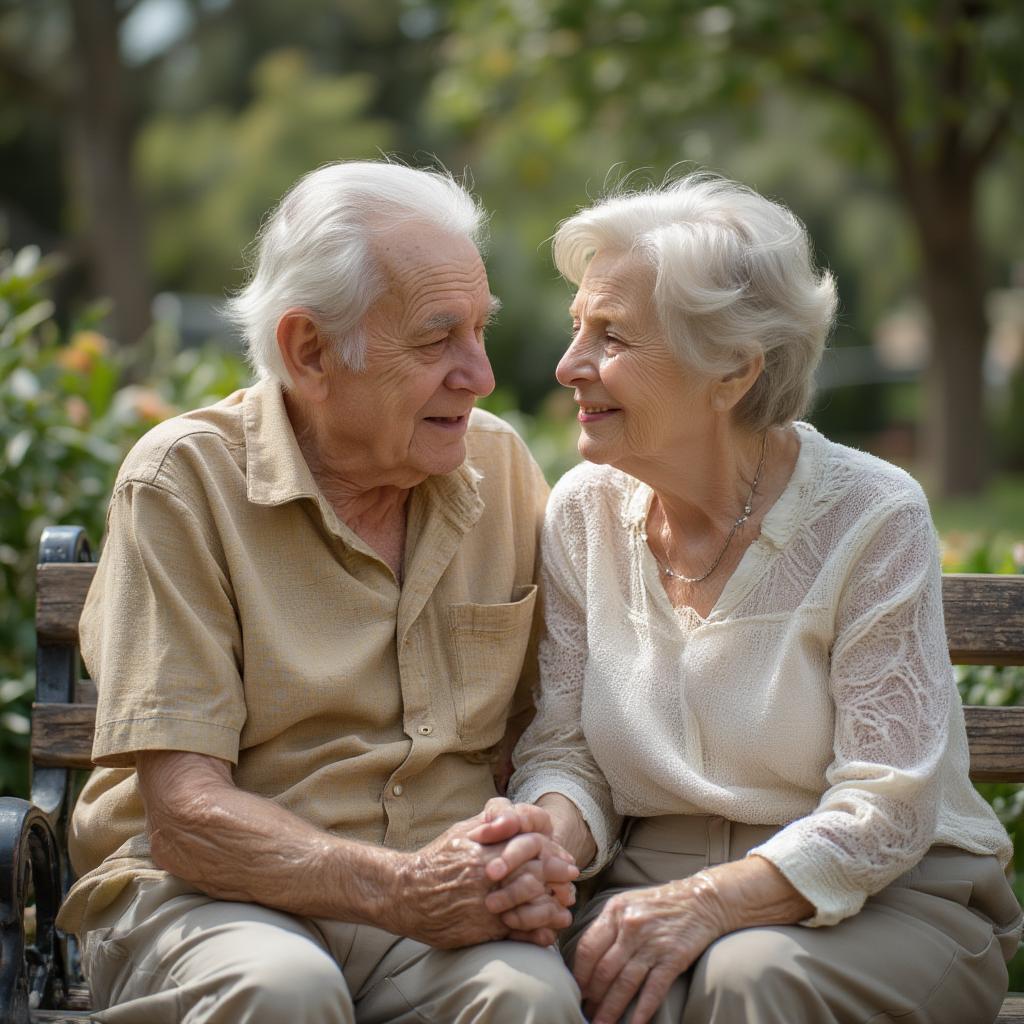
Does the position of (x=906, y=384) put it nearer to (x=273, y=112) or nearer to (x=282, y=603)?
(x=273, y=112)

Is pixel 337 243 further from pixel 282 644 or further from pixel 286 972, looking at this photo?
pixel 286 972

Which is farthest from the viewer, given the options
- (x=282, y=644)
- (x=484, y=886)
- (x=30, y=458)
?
(x=30, y=458)

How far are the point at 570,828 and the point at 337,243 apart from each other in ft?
3.77

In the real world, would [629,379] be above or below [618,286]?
below

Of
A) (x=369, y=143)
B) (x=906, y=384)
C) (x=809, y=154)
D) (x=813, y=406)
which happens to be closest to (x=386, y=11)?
(x=369, y=143)

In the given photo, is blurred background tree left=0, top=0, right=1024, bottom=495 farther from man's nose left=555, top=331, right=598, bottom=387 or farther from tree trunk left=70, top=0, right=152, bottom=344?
man's nose left=555, top=331, right=598, bottom=387

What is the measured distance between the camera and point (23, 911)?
8.34 ft

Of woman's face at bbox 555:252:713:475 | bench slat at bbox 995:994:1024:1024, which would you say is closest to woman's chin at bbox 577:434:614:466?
woman's face at bbox 555:252:713:475

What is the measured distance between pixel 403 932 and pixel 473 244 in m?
1.26

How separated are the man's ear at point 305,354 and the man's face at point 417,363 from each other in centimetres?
3

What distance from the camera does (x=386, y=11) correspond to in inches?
873

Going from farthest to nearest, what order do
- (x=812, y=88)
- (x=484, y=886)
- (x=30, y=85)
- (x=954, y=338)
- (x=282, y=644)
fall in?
(x=30, y=85) < (x=954, y=338) < (x=812, y=88) < (x=282, y=644) < (x=484, y=886)

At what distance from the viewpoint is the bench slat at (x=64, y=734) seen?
10.1ft

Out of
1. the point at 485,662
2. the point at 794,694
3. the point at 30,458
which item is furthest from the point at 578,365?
the point at 30,458
